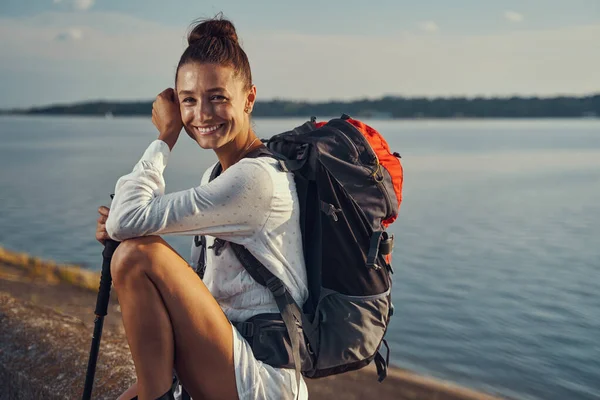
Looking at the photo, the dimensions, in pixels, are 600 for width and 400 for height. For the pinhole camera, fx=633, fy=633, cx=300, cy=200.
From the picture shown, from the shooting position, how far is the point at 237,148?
2.66m

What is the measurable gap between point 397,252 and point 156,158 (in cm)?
957

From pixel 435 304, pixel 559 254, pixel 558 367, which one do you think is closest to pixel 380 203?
pixel 558 367

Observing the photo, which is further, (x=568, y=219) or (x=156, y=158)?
(x=568, y=219)

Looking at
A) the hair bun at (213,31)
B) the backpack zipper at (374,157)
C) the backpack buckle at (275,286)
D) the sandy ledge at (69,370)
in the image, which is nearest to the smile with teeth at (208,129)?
the hair bun at (213,31)

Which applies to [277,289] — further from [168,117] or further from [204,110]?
[168,117]

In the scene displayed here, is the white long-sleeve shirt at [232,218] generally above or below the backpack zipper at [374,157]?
below

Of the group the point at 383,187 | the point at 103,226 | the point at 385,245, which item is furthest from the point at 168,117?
the point at 385,245

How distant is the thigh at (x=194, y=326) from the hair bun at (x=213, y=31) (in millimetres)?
855

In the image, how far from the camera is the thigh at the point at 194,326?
7.36 ft

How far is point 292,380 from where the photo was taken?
2426 millimetres

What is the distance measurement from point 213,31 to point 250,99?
331 millimetres

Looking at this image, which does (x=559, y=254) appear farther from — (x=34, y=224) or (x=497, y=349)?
(x=34, y=224)

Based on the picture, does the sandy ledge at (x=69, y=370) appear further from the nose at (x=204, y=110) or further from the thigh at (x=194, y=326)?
the nose at (x=204, y=110)

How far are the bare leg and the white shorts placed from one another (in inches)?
1.1
